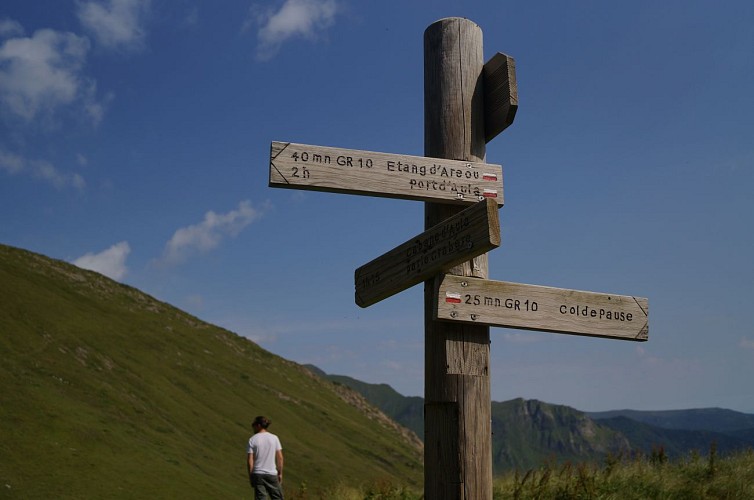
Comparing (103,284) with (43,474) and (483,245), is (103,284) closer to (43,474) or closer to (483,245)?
(43,474)

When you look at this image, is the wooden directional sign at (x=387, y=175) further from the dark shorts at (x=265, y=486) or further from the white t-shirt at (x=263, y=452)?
the dark shorts at (x=265, y=486)

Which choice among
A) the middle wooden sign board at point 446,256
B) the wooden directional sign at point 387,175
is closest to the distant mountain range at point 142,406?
the middle wooden sign board at point 446,256

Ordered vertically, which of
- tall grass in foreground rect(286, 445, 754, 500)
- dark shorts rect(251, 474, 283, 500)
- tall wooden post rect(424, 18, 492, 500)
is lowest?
dark shorts rect(251, 474, 283, 500)

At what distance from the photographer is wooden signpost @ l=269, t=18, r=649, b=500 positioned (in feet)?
13.4

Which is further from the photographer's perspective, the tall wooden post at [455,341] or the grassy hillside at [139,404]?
the grassy hillside at [139,404]

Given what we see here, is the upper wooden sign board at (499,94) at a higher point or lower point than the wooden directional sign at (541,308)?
higher

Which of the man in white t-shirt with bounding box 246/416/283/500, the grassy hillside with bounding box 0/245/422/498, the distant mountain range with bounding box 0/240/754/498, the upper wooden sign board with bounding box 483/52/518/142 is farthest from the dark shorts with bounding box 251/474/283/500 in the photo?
the grassy hillside with bounding box 0/245/422/498

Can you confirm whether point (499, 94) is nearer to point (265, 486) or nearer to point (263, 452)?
point (263, 452)

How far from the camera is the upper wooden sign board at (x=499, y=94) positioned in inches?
176

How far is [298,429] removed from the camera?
6612 cm

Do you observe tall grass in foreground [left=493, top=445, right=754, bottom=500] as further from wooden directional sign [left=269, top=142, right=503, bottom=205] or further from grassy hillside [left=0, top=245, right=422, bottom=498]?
grassy hillside [left=0, top=245, right=422, bottom=498]

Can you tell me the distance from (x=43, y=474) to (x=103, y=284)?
51044 mm

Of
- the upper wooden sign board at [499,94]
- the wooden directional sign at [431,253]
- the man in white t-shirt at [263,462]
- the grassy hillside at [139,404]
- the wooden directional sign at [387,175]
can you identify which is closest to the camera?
the wooden directional sign at [431,253]

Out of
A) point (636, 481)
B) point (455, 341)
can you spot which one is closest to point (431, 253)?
point (455, 341)
